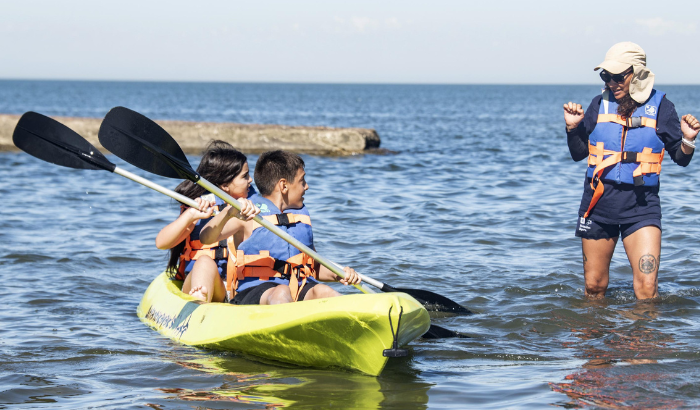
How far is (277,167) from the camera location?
4.77 metres

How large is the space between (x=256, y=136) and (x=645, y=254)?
12.6 meters

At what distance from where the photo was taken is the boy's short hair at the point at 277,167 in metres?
4.75

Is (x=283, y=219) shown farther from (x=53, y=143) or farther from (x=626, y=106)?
(x=626, y=106)

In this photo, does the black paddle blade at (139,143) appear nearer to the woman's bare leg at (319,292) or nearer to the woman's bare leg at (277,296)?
the woman's bare leg at (277,296)

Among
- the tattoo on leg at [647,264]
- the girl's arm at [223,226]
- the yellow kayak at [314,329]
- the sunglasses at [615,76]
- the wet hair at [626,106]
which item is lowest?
the yellow kayak at [314,329]

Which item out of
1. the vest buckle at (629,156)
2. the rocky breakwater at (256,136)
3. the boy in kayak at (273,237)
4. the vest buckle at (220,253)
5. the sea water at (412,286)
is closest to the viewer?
the sea water at (412,286)

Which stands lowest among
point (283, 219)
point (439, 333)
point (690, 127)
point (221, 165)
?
point (439, 333)

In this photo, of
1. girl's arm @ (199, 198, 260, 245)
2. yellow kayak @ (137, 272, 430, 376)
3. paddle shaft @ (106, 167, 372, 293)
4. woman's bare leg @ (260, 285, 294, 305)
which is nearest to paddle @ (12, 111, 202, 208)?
paddle shaft @ (106, 167, 372, 293)

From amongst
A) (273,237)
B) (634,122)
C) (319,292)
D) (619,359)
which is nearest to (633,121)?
(634,122)

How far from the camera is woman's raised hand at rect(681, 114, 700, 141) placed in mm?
4773

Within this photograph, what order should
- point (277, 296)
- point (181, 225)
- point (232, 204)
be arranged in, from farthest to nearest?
point (181, 225) < point (277, 296) < point (232, 204)

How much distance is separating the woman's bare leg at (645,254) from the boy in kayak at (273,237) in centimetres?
197

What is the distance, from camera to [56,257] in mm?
7910

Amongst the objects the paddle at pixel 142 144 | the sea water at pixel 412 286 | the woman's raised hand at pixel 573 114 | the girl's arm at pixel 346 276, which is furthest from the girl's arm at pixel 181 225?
the woman's raised hand at pixel 573 114
